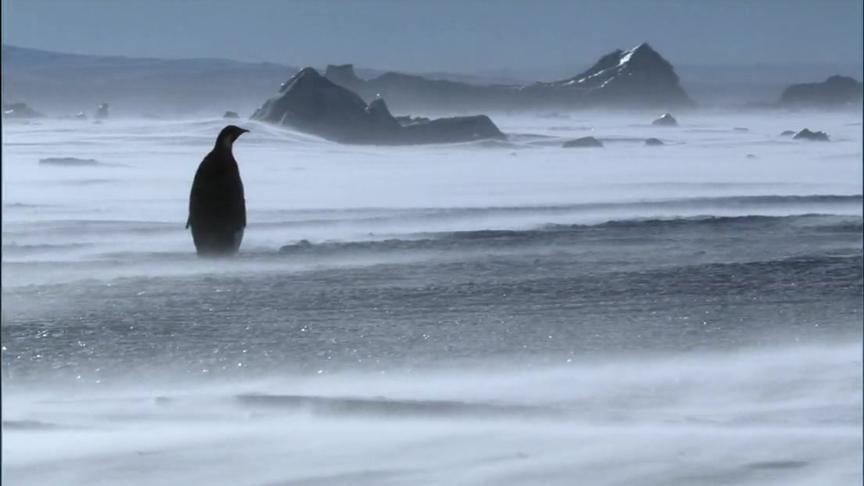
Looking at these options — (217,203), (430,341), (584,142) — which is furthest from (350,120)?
(430,341)

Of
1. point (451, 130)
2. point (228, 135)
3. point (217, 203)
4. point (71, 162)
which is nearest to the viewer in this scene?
point (228, 135)

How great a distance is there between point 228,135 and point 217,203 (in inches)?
15.8

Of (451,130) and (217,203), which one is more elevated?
(451,130)

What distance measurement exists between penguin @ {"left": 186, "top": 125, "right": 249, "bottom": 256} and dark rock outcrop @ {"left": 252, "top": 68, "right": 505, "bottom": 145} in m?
9.61

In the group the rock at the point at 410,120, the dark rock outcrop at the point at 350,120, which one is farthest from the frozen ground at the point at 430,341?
the rock at the point at 410,120

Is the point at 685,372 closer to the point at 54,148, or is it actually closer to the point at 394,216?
the point at 394,216

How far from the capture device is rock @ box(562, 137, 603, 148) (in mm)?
18214

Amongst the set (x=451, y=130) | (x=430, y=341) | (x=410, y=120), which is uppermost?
(x=410, y=120)

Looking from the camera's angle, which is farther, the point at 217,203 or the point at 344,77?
the point at 344,77

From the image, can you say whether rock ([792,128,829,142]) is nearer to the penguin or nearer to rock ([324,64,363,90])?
rock ([324,64,363,90])

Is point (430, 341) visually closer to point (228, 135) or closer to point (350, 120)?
point (228, 135)

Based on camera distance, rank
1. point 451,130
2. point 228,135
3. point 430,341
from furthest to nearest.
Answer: point 451,130 < point 228,135 < point 430,341

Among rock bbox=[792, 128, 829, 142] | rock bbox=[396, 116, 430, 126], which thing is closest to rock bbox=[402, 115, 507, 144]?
rock bbox=[396, 116, 430, 126]

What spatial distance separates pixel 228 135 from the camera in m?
5.98
